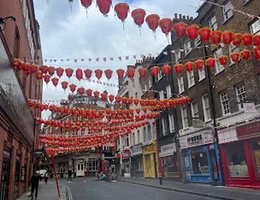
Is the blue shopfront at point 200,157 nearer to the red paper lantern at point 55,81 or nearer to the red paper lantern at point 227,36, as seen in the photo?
the red paper lantern at point 227,36

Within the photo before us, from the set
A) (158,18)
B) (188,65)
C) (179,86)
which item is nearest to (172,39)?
(179,86)

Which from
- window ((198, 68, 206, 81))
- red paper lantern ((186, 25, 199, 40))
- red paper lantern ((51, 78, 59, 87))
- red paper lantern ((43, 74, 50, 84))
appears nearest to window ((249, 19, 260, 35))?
window ((198, 68, 206, 81))

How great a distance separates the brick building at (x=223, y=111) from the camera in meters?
15.6

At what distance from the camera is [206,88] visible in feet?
66.4

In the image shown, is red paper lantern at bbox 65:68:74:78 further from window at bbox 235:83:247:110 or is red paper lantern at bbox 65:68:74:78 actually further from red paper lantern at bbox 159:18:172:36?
window at bbox 235:83:247:110

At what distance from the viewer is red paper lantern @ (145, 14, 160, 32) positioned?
8.13 metres

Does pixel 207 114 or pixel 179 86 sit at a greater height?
pixel 179 86

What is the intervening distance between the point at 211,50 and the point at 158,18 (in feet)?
41.6

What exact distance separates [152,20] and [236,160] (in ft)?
41.9

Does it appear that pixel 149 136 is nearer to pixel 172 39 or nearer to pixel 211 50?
pixel 172 39

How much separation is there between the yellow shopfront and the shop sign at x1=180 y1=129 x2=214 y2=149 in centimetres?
800

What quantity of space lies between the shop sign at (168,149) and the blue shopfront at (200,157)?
215 centimetres

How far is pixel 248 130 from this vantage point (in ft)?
51.2

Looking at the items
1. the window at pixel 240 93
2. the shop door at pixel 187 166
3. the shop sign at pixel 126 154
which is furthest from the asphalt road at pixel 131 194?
the shop sign at pixel 126 154
